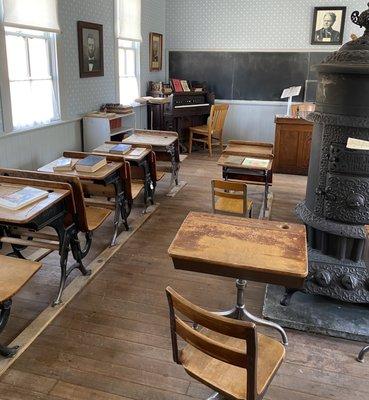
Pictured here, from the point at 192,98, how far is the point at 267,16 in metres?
1.83

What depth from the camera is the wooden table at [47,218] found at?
2.20 metres

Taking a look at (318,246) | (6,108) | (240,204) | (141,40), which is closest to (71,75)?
(6,108)

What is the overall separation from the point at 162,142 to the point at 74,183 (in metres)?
1.89

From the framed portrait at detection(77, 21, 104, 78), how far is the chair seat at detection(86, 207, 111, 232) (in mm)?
2323

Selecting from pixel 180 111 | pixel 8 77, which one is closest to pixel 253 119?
pixel 180 111

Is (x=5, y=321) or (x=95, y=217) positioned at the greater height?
(x=95, y=217)

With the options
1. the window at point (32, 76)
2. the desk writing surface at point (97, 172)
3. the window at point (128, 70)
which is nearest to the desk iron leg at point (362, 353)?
the desk writing surface at point (97, 172)

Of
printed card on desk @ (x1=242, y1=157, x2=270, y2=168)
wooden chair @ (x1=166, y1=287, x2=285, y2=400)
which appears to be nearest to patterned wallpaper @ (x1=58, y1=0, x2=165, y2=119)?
printed card on desk @ (x1=242, y1=157, x2=270, y2=168)

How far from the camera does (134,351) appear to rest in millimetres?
2258

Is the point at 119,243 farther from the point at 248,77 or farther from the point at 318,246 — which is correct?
the point at 248,77

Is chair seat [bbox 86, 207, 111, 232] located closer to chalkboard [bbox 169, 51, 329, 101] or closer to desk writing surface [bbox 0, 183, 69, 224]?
desk writing surface [bbox 0, 183, 69, 224]

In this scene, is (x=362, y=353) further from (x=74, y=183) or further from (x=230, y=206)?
(x=74, y=183)

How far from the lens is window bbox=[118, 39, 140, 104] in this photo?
241 inches

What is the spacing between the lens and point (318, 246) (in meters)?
2.84
